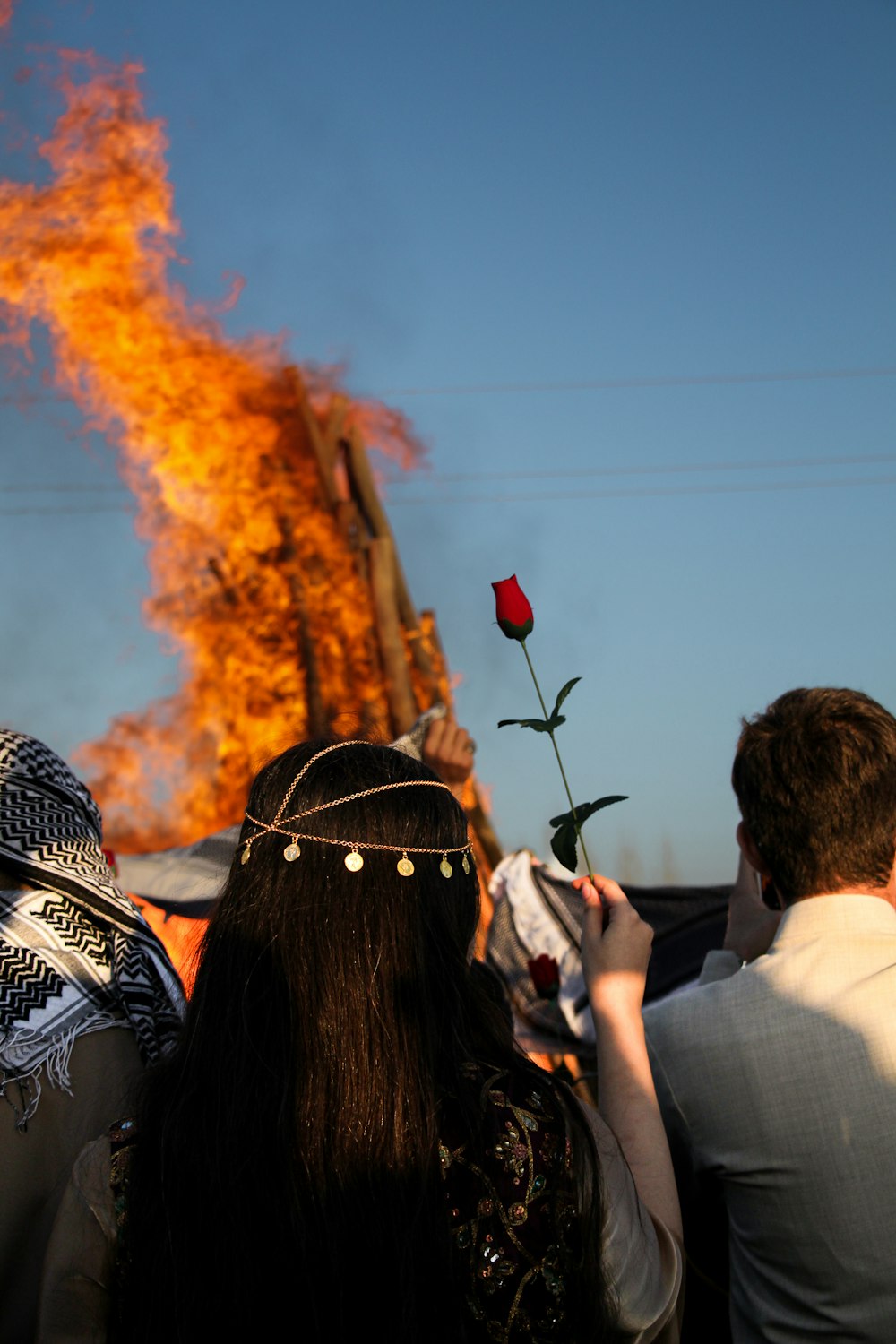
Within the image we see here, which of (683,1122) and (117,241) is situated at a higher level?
(117,241)

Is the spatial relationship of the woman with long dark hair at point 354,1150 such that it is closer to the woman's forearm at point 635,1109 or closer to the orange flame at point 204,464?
the woman's forearm at point 635,1109

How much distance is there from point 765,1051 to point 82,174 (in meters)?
8.45

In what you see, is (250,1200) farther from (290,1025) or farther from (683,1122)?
(683,1122)

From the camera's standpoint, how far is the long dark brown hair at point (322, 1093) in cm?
127

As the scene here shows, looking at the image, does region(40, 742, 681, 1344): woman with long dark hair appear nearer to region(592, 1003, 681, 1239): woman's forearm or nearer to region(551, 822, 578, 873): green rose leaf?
region(592, 1003, 681, 1239): woman's forearm

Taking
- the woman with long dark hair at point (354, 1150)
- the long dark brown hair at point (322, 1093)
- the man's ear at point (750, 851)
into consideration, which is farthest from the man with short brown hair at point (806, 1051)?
the long dark brown hair at point (322, 1093)

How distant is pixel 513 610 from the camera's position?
1.87 metres

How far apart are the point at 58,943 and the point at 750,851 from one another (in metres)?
1.27

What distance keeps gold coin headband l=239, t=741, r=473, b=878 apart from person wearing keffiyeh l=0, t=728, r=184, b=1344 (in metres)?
0.38

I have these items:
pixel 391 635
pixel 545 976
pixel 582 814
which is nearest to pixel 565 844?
pixel 582 814

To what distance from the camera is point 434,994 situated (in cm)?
142

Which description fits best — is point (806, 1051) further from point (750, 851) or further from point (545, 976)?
point (545, 976)

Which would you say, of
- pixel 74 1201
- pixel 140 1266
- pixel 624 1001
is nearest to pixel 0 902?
pixel 74 1201

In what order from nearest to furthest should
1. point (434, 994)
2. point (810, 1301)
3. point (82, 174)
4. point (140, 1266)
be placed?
point (140, 1266) → point (434, 994) → point (810, 1301) → point (82, 174)
